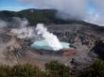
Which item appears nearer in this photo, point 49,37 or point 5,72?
point 5,72

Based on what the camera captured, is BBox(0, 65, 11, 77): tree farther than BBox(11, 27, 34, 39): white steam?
No

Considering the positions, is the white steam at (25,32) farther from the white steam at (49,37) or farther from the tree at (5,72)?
the tree at (5,72)

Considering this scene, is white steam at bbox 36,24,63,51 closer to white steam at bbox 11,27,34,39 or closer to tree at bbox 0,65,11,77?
white steam at bbox 11,27,34,39

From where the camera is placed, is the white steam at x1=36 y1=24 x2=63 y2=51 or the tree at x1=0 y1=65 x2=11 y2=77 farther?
the white steam at x1=36 y1=24 x2=63 y2=51

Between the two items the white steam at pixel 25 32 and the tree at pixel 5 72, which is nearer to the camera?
the tree at pixel 5 72

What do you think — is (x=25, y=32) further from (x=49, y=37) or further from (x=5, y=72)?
(x=5, y=72)

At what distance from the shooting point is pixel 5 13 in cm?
8938

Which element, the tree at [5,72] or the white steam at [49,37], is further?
the white steam at [49,37]

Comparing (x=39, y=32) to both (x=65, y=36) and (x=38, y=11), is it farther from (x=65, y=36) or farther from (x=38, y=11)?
(x=38, y=11)

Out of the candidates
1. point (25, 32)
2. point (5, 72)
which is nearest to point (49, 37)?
point (25, 32)

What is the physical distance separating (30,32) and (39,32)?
2949mm

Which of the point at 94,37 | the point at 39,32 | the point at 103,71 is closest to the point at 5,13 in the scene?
the point at 39,32

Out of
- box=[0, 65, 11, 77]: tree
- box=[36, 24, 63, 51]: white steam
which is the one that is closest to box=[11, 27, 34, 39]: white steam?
box=[36, 24, 63, 51]: white steam

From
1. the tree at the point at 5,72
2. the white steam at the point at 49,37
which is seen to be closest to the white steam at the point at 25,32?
the white steam at the point at 49,37
